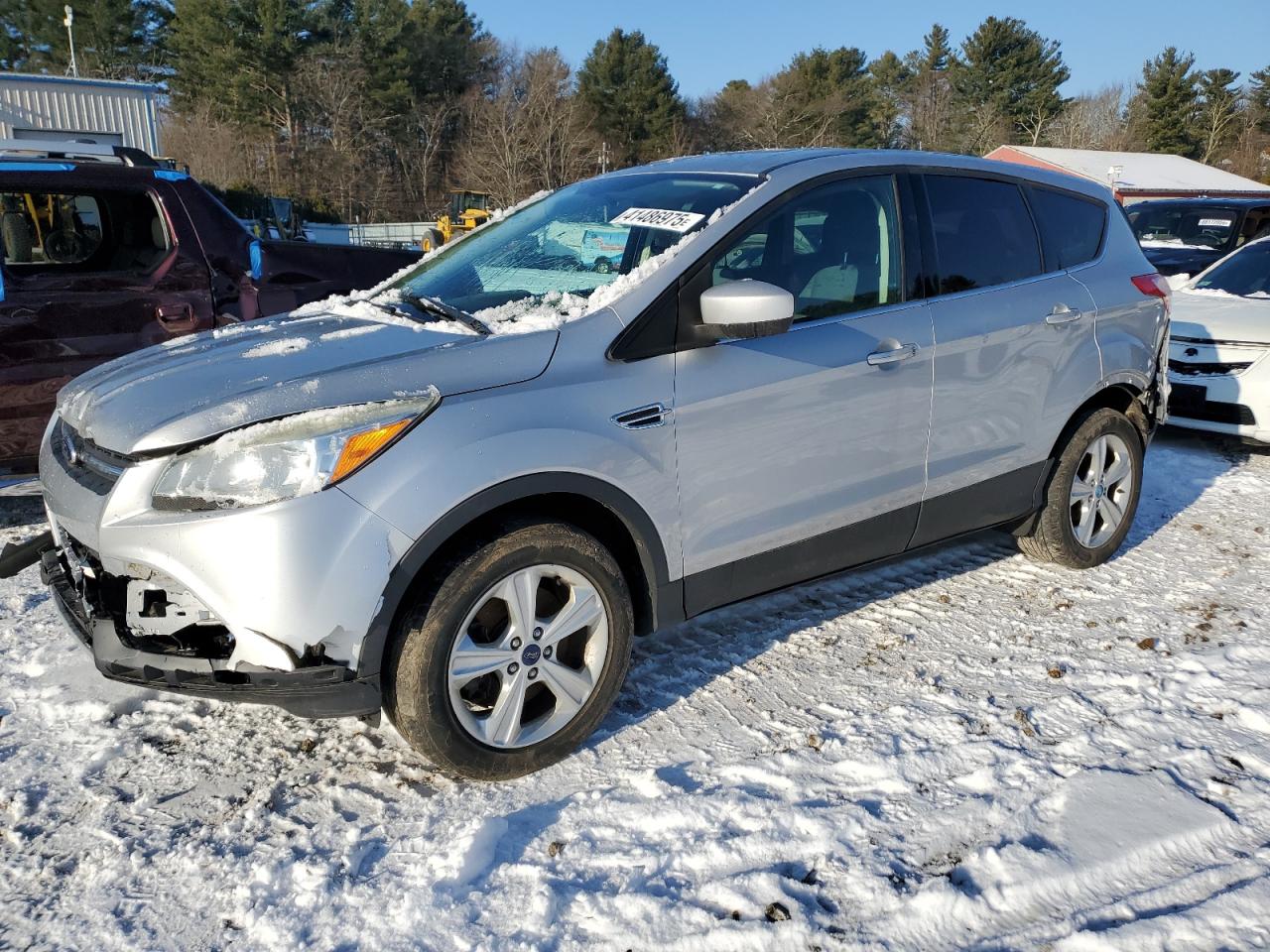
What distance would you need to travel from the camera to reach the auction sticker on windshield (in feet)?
10.9

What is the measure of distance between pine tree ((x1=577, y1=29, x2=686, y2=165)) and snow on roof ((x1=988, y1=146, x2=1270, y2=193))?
664 inches

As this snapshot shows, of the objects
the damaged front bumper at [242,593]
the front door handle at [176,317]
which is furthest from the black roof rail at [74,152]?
the damaged front bumper at [242,593]

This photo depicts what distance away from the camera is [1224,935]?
2.34m

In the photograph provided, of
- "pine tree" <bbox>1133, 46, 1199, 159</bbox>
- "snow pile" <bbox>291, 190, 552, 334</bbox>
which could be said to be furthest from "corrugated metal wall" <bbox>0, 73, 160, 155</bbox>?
"pine tree" <bbox>1133, 46, 1199, 159</bbox>

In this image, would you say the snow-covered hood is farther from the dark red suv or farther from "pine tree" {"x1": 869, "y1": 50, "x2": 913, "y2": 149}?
"pine tree" {"x1": 869, "y1": 50, "x2": 913, "y2": 149}

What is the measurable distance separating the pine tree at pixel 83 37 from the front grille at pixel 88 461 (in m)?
50.2

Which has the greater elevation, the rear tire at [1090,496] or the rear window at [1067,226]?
the rear window at [1067,226]

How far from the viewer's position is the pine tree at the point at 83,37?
45312 millimetres

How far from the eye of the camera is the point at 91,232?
549 centimetres

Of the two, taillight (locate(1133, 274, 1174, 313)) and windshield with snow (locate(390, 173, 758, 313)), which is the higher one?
windshield with snow (locate(390, 173, 758, 313))

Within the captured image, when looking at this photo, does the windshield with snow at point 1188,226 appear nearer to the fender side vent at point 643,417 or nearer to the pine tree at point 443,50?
the fender side vent at point 643,417

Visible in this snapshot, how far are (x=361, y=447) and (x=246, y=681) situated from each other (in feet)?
2.25

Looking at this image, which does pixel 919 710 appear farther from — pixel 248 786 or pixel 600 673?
pixel 248 786

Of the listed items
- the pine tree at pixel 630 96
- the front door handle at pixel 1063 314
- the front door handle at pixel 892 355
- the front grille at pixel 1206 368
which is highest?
the pine tree at pixel 630 96
